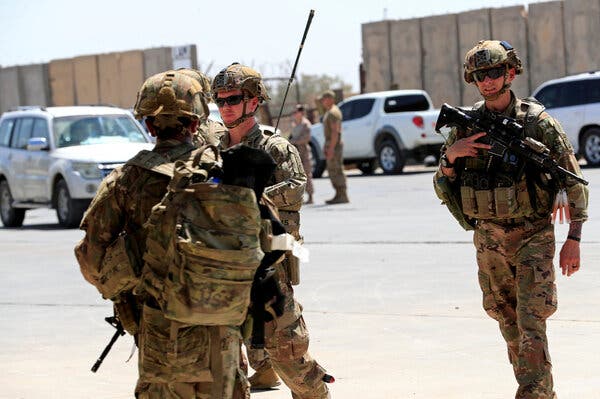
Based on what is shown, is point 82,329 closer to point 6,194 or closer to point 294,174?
point 294,174

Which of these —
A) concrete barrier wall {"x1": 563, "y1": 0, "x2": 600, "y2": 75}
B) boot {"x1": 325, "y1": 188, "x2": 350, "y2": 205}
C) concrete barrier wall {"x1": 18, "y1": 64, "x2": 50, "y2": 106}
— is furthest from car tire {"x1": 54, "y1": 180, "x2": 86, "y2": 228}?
concrete barrier wall {"x1": 18, "y1": 64, "x2": 50, "y2": 106}

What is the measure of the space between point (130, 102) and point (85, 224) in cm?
3880

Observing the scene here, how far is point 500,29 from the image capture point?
116 feet

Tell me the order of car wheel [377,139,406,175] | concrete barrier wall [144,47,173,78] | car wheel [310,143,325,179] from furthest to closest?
concrete barrier wall [144,47,173,78] → car wheel [310,143,325,179] → car wheel [377,139,406,175]

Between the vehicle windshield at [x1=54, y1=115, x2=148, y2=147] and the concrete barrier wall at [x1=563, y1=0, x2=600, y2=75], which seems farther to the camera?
the concrete barrier wall at [x1=563, y1=0, x2=600, y2=75]

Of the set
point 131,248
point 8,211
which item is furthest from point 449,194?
point 8,211

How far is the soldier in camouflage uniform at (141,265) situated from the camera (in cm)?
476

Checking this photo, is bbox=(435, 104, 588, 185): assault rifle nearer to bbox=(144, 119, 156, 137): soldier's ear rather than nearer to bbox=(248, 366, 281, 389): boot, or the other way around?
bbox=(248, 366, 281, 389): boot

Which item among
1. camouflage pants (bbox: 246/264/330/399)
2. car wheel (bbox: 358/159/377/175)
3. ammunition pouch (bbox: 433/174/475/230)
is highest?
ammunition pouch (bbox: 433/174/475/230)

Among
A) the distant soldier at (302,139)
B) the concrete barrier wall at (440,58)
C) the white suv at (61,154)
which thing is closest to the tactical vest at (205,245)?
the white suv at (61,154)

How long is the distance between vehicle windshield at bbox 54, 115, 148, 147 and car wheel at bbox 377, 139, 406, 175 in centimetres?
978

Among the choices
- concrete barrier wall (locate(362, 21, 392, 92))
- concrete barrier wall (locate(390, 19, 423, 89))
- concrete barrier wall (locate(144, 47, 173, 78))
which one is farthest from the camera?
concrete barrier wall (locate(144, 47, 173, 78))

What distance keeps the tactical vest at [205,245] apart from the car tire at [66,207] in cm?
1477

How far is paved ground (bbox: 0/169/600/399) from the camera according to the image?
7.68 m
